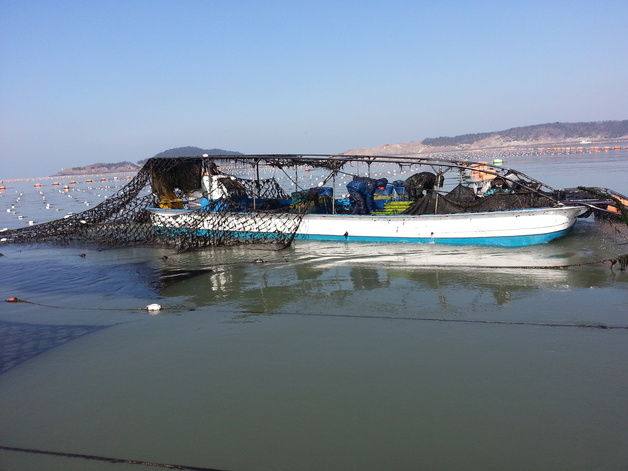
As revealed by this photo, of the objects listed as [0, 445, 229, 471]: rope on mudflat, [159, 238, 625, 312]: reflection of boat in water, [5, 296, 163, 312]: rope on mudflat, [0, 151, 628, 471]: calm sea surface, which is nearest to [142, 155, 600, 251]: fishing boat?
[159, 238, 625, 312]: reflection of boat in water

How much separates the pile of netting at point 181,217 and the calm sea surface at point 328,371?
4470 mm

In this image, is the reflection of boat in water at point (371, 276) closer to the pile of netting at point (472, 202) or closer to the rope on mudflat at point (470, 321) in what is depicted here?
the rope on mudflat at point (470, 321)

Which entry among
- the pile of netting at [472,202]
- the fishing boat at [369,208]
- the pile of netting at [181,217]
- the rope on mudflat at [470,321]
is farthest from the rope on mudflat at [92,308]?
the pile of netting at [472,202]

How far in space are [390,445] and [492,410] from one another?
4.59ft

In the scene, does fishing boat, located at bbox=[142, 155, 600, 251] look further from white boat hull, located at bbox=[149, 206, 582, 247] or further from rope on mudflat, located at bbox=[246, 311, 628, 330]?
rope on mudflat, located at bbox=[246, 311, 628, 330]

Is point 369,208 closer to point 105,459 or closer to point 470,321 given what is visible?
point 470,321

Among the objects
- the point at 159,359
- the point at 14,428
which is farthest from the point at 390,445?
the point at 14,428

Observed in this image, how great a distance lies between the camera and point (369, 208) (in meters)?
16.2

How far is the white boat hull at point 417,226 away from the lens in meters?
13.4

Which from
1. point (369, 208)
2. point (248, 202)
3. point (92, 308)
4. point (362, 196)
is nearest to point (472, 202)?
point (369, 208)

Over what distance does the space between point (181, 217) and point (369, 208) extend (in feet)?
23.0

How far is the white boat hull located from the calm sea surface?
62.6 inches

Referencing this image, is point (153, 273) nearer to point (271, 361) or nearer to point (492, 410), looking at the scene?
point (271, 361)

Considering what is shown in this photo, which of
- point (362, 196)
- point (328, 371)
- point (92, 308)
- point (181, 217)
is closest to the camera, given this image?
point (328, 371)
